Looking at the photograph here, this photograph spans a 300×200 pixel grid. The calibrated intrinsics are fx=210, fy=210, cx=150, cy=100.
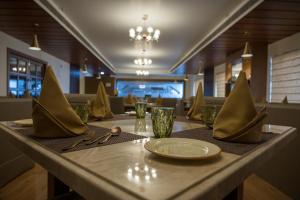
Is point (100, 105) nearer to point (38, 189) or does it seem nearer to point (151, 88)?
point (38, 189)

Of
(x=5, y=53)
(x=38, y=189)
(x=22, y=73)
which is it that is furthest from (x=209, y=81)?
(x=38, y=189)

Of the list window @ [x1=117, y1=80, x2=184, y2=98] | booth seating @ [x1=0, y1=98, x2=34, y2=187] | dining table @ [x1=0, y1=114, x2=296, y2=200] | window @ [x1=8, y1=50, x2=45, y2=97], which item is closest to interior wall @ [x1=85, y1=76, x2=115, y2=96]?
window @ [x1=117, y1=80, x2=184, y2=98]

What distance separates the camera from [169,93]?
49.9ft

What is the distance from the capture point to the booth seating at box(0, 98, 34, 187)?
5.51 feet

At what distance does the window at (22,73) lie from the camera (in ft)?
17.3

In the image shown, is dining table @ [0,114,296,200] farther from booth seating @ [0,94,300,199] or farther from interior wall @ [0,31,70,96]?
interior wall @ [0,31,70,96]

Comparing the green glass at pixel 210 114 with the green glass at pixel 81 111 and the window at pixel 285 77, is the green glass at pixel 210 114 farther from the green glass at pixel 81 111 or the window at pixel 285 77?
the window at pixel 285 77

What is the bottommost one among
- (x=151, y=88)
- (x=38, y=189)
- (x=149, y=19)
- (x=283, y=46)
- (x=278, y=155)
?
(x=38, y=189)

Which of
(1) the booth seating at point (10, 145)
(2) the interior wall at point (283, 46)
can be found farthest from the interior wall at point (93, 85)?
(1) the booth seating at point (10, 145)

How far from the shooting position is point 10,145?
1.85 meters

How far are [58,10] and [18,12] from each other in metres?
0.64

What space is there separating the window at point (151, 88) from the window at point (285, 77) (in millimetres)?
9246

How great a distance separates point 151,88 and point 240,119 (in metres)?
14.2

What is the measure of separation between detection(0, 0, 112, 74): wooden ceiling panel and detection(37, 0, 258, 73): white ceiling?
0.95ft
